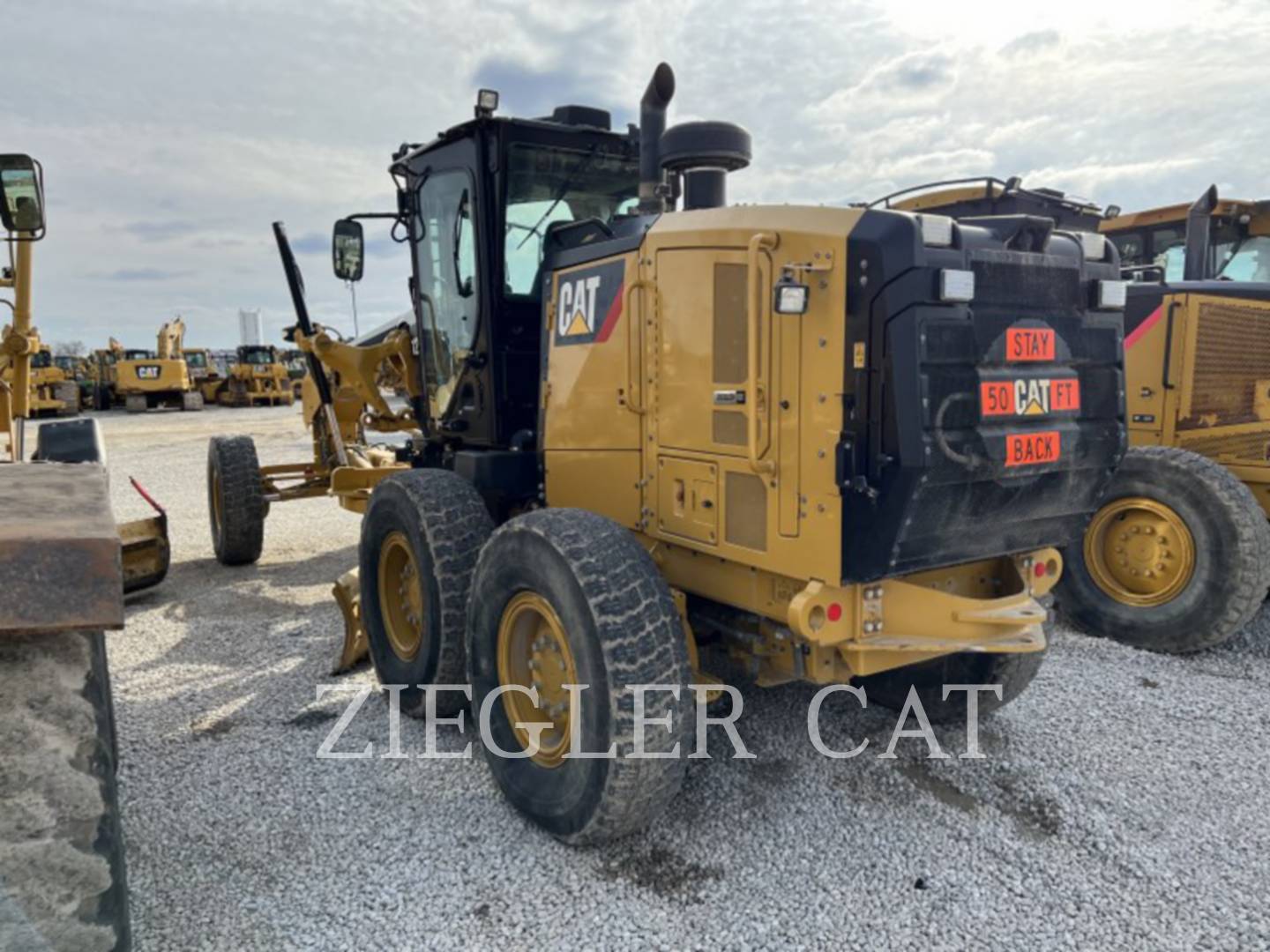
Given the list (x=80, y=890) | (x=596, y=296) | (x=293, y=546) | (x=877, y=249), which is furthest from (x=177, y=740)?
(x=293, y=546)

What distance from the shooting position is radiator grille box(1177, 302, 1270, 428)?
5766 millimetres

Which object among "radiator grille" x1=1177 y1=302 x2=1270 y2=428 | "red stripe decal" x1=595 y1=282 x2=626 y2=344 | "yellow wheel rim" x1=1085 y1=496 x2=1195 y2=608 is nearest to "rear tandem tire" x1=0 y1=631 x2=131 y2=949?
"red stripe decal" x1=595 y1=282 x2=626 y2=344

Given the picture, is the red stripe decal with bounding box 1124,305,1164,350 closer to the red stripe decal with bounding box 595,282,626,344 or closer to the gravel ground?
the gravel ground

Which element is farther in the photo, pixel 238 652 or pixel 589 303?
pixel 238 652

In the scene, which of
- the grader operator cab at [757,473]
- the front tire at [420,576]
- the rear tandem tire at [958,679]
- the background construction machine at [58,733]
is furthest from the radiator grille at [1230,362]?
the background construction machine at [58,733]

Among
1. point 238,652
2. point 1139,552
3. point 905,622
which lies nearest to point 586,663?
point 905,622

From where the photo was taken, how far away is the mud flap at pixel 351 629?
16.0ft

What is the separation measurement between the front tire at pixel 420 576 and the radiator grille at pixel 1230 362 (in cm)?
473

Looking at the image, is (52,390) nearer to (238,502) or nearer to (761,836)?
Answer: (238,502)

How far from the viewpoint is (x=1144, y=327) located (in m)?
5.90

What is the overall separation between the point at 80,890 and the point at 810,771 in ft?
8.57

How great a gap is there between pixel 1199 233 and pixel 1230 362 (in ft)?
3.74

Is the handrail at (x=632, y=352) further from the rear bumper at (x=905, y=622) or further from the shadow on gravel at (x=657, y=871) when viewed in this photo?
the shadow on gravel at (x=657, y=871)

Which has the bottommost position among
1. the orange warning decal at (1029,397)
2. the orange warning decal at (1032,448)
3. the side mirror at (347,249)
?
the orange warning decal at (1032,448)
